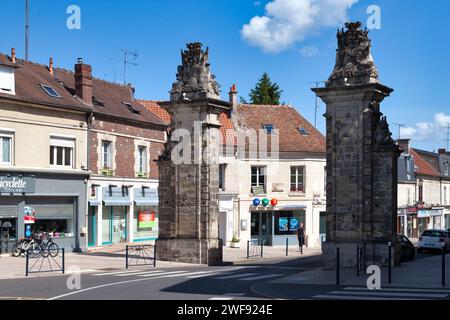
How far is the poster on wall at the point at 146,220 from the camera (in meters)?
36.3

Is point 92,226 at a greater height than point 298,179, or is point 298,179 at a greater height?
point 298,179

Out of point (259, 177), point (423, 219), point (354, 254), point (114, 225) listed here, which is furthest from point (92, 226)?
point (423, 219)

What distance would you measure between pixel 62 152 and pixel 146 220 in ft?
26.3

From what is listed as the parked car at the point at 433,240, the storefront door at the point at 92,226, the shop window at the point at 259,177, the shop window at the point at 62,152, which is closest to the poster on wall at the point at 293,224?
the shop window at the point at 259,177

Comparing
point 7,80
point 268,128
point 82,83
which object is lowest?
point 268,128

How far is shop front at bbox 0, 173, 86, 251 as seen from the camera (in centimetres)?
2750

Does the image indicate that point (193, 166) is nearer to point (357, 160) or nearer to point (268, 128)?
point (357, 160)

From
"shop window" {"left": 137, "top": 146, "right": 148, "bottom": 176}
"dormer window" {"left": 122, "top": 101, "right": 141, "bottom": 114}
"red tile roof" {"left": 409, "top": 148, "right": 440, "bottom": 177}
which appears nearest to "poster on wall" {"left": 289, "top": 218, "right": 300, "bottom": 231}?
"shop window" {"left": 137, "top": 146, "right": 148, "bottom": 176}

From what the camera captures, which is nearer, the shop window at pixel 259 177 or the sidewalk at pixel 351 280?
the sidewalk at pixel 351 280

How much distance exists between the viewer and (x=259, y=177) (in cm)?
4069

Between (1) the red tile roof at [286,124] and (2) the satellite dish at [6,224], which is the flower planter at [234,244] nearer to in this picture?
(1) the red tile roof at [286,124]

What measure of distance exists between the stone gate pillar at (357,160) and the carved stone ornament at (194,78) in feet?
17.4

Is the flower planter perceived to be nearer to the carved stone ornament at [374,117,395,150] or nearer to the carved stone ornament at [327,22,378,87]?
the carved stone ornament at [327,22,378,87]

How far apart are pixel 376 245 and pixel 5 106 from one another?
16009 mm
